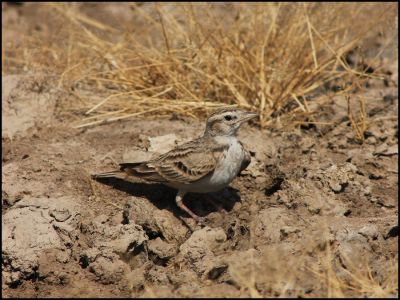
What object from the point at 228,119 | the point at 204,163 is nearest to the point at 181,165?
the point at 204,163

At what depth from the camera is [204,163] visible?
6797 mm

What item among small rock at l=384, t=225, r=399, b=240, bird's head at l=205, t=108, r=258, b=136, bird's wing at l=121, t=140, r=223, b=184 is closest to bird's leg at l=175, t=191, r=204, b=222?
bird's wing at l=121, t=140, r=223, b=184

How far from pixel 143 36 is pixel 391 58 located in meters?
3.39

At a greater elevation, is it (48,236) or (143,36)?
(143,36)

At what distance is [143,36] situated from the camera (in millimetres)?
10023

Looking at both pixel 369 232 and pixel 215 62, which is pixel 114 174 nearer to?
pixel 215 62

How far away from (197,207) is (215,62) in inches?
82.4

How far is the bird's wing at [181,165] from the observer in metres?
6.80

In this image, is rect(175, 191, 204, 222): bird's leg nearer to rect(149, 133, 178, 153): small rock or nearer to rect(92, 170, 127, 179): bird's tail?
rect(92, 170, 127, 179): bird's tail

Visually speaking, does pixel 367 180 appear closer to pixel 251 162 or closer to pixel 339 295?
pixel 251 162

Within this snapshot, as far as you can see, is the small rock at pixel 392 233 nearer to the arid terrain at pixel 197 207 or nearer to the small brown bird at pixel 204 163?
the arid terrain at pixel 197 207

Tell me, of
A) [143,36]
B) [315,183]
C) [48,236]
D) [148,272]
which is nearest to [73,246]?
[48,236]

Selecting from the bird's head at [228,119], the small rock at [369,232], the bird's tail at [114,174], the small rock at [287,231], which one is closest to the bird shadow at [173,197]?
the bird's tail at [114,174]

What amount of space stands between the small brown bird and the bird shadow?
18 centimetres
